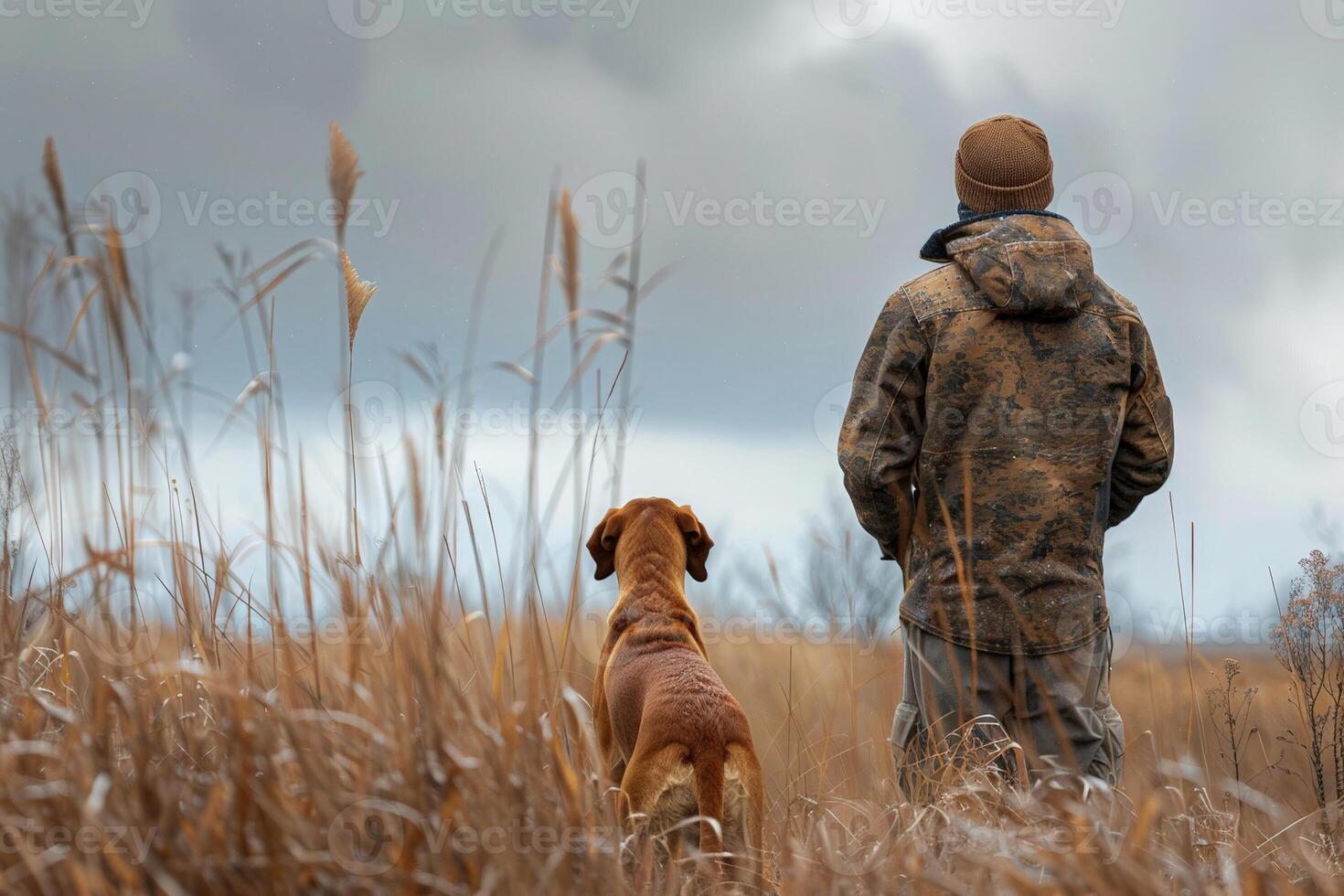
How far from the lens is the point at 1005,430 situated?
13.3 feet

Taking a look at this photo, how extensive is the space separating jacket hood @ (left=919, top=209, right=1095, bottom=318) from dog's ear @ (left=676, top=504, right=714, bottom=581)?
1.41 metres

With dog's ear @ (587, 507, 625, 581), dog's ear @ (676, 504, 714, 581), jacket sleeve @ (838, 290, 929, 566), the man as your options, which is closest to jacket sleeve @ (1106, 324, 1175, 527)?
the man

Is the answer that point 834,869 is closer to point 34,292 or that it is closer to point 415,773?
point 415,773

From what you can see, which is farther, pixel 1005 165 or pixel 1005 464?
pixel 1005 165

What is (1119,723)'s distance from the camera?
4.18 meters

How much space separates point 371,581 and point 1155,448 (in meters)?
3.13

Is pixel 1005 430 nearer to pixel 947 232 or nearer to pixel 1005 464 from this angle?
pixel 1005 464

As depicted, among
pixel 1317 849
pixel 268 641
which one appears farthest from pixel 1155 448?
pixel 268 641

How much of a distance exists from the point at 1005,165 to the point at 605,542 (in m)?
2.14

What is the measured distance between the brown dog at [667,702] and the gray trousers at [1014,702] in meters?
0.79

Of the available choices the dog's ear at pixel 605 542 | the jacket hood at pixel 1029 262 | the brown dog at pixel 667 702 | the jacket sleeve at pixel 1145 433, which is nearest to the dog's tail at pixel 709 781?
the brown dog at pixel 667 702

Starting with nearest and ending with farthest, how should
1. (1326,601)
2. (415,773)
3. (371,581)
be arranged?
(415,773), (371,581), (1326,601)

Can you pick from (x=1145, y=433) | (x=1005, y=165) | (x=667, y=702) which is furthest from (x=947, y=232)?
(x=667, y=702)

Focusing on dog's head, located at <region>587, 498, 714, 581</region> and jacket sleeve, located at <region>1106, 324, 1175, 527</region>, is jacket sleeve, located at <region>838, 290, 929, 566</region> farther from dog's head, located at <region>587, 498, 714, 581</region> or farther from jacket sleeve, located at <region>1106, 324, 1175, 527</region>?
jacket sleeve, located at <region>1106, 324, 1175, 527</region>
